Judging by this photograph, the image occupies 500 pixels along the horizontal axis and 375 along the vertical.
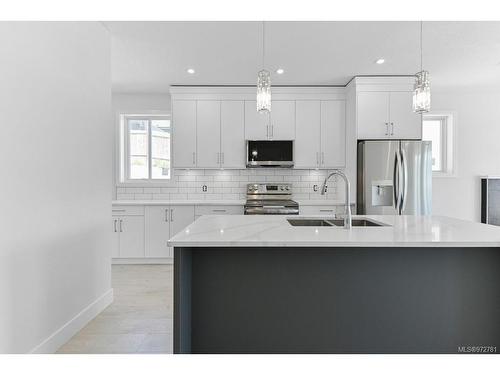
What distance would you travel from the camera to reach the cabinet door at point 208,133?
16.7 feet

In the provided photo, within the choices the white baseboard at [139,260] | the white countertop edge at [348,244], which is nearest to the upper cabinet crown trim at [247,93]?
the white baseboard at [139,260]

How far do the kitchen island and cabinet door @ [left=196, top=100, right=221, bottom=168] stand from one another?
310 cm

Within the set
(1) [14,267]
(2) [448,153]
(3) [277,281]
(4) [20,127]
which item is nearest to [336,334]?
(3) [277,281]

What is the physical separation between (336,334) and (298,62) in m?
3.08

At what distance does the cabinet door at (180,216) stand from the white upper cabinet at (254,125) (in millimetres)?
1314

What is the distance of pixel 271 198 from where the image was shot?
536 cm

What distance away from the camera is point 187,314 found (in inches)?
78.7

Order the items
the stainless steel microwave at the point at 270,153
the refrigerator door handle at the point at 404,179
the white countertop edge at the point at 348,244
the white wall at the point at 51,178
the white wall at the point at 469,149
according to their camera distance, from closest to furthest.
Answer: the white countertop edge at the point at 348,244, the white wall at the point at 51,178, the refrigerator door handle at the point at 404,179, the stainless steel microwave at the point at 270,153, the white wall at the point at 469,149

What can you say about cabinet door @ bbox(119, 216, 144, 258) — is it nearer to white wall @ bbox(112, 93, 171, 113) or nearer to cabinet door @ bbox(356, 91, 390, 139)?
white wall @ bbox(112, 93, 171, 113)

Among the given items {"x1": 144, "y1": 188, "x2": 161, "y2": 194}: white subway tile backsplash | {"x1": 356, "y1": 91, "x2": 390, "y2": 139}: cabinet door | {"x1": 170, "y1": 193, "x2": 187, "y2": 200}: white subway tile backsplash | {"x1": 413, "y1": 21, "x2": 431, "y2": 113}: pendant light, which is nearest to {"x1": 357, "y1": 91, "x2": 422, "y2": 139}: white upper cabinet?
{"x1": 356, "y1": 91, "x2": 390, "y2": 139}: cabinet door

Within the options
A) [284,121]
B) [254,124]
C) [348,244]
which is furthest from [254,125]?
[348,244]

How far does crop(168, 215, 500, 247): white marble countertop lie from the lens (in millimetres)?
1795

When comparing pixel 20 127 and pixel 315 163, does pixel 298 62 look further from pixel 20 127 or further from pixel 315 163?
pixel 20 127

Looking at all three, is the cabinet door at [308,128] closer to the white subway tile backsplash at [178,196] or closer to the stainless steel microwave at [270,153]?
the stainless steel microwave at [270,153]
